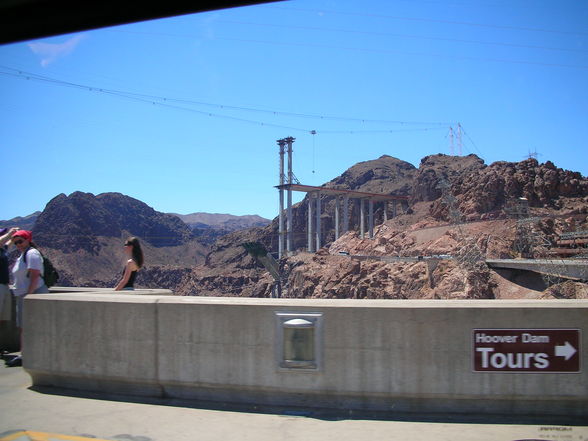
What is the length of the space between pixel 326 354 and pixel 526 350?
6.49ft

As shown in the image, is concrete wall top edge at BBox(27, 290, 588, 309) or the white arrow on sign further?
concrete wall top edge at BBox(27, 290, 588, 309)

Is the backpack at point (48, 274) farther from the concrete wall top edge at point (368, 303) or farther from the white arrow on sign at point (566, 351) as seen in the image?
the white arrow on sign at point (566, 351)

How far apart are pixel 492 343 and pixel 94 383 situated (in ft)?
14.6

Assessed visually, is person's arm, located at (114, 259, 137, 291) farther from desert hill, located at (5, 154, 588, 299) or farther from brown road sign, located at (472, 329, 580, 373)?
desert hill, located at (5, 154, 588, 299)

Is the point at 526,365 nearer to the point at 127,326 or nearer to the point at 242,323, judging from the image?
the point at 242,323

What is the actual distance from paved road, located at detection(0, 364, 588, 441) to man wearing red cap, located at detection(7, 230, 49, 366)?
6.22ft

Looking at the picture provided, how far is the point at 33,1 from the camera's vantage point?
14.3 feet

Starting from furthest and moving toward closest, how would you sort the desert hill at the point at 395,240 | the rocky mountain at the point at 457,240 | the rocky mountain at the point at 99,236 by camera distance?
the rocky mountain at the point at 99,236
the desert hill at the point at 395,240
the rocky mountain at the point at 457,240

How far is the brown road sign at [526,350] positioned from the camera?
5.16 meters

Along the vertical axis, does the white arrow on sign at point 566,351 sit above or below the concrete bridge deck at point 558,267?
above

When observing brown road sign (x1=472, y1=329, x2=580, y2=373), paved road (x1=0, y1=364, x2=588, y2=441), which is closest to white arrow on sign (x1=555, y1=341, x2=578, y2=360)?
brown road sign (x1=472, y1=329, x2=580, y2=373)

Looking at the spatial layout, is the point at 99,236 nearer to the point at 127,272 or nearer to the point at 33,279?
the point at 33,279

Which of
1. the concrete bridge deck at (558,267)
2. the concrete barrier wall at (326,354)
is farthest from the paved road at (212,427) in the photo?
the concrete bridge deck at (558,267)

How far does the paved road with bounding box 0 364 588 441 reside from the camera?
4.76m
